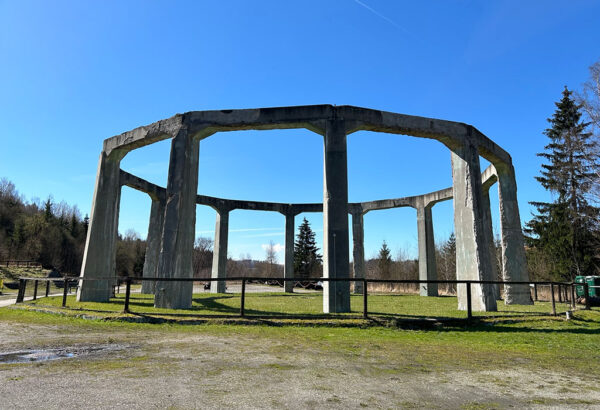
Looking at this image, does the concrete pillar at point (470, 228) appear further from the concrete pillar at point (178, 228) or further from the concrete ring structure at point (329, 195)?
the concrete pillar at point (178, 228)

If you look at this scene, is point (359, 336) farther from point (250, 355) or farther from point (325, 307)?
point (325, 307)

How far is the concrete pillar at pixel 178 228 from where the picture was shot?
36.9 feet

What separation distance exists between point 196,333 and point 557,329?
7973 millimetres

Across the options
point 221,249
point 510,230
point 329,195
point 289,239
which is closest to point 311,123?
point 329,195

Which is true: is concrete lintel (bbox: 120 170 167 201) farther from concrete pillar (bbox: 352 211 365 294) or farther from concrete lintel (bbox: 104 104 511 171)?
concrete pillar (bbox: 352 211 365 294)

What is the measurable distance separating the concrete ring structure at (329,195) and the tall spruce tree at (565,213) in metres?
12.6

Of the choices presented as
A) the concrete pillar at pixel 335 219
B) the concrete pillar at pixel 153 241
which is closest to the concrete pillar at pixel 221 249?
the concrete pillar at pixel 153 241

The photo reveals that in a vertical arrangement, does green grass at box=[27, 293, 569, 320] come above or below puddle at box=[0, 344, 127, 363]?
above

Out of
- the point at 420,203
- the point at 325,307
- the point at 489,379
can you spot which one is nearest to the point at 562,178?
the point at 420,203

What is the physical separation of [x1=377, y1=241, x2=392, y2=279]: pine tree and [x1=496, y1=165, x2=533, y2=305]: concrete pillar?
26774mm

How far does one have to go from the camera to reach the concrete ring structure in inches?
429

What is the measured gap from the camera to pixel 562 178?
2488 centimetres

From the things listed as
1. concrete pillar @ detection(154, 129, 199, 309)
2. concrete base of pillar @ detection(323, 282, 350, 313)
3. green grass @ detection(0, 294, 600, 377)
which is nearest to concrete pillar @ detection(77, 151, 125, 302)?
green grass @ detection(0, 294, 600, 377)

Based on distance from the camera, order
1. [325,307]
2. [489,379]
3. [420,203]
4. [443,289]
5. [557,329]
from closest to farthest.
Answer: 1. [489,379]
2. [557,329]
3. [325,307]
4. [420,203]
5. [443,289]
